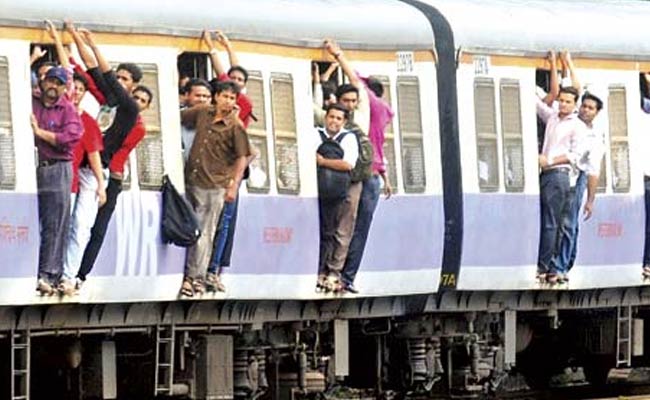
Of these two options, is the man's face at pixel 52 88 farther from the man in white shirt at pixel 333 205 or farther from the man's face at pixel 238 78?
the man in white shirt at pixel 333 205

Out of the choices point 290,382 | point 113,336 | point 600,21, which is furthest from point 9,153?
point 600,21

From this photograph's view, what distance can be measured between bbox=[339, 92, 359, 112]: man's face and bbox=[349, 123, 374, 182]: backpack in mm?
149

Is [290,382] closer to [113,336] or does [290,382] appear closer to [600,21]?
[113,336]

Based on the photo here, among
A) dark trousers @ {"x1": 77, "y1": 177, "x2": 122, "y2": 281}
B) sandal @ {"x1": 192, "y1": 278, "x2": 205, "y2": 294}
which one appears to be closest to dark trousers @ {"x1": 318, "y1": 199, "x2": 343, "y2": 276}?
sandal @ {"x1": 192, "y1": 278, "x2": 205, "y2": 294}

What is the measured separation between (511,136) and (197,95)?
422 centimetres

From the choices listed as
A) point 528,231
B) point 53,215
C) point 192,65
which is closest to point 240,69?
point 192,65

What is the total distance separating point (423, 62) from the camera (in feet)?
68.9

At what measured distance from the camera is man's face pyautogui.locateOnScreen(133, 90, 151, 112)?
1791cm

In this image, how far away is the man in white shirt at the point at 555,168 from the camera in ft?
72.9

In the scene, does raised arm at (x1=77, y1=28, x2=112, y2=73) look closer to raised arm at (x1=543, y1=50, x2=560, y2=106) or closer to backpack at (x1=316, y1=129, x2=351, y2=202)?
backpack at (x1=316, y1=129, x2=351, y2=202)

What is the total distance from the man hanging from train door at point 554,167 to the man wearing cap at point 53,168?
607 centimetres

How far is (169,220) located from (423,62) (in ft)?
11.9

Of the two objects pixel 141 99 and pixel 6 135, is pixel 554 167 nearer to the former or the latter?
pixel 141 99

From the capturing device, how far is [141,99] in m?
18.0
